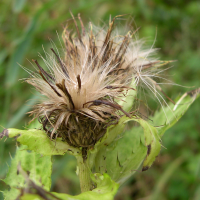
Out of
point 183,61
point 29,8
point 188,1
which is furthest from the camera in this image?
point 188,1

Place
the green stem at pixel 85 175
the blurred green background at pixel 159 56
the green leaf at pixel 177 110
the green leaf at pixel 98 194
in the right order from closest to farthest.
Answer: the green leaf at pixel 98 194 → the green stem at pixel 85 175 → the green leaf at pixel 177 110 → the blurred green background at pixel 159 56

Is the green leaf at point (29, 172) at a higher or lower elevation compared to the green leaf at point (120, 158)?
higher

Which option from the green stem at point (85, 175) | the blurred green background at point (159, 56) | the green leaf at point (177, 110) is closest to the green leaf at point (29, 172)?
the green stem at point (85, 175)

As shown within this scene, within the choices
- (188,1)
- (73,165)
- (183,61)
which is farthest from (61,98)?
(188,1)

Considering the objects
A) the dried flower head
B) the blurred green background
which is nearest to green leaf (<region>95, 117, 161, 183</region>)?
the dried flower head

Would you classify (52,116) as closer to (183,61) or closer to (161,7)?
(183,61)

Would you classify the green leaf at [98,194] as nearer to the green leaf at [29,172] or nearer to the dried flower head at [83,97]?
the dried flower head at [83,97]

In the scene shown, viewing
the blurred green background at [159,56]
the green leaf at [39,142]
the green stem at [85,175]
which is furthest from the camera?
the blurred green background at [159,56]
